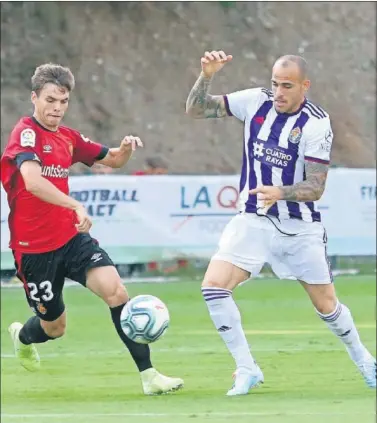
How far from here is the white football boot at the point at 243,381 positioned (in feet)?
31.4

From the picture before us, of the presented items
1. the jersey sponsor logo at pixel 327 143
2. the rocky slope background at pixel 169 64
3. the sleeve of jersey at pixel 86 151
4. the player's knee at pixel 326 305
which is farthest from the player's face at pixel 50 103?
the rocky slope background at pixel 169 64

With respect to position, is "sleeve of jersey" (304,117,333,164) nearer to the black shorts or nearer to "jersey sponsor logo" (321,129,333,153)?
"jersey sponsor logo" (321,129,333,153)

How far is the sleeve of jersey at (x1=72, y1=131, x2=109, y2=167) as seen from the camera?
10398 millimetres

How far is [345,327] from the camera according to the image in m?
9.77

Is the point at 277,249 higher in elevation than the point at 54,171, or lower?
lower

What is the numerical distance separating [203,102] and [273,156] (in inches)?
25.9

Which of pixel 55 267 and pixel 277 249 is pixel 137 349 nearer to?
pixel 55 267

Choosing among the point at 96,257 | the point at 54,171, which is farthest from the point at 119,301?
the point at 54,171

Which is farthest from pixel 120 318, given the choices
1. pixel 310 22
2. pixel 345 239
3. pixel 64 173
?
pixel 310 22

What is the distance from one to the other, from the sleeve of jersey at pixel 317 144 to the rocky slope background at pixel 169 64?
70.2 ft

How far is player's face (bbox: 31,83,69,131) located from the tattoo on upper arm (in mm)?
1721

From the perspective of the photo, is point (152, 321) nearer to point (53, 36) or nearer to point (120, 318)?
point (120, 318)

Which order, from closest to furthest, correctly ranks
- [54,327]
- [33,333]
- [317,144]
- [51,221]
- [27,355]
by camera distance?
[317,144] < [51,221] < [54,327] < [33,333] < [27,355]

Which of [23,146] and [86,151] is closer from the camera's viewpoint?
[23,146]
